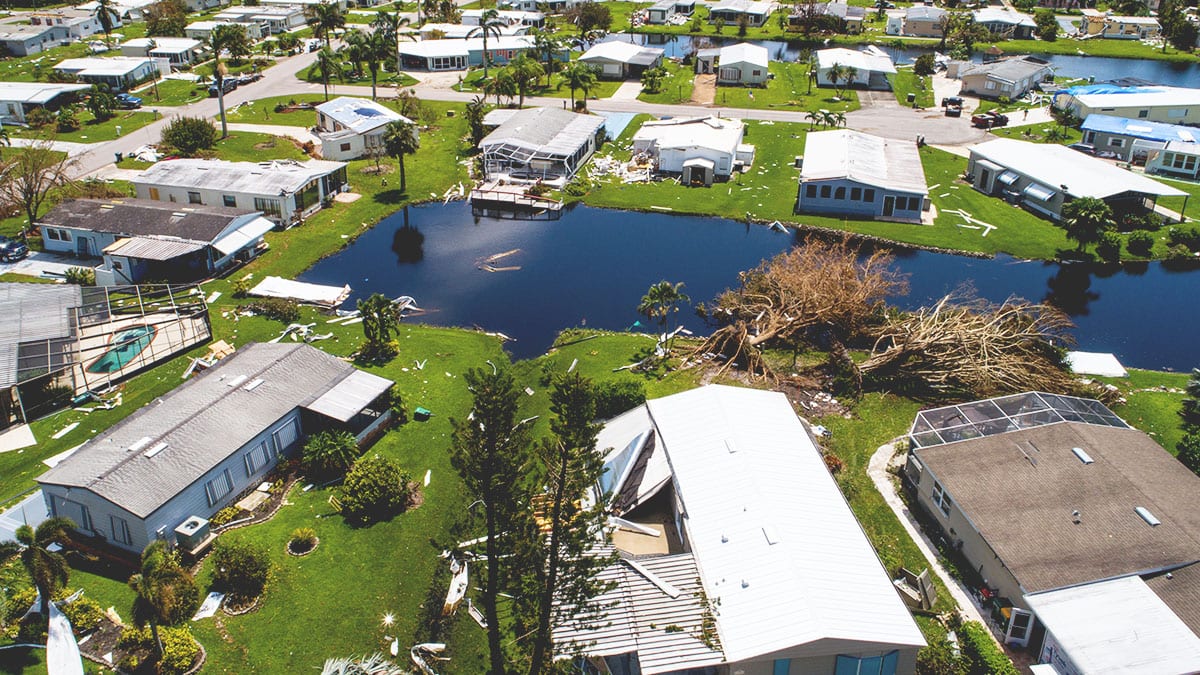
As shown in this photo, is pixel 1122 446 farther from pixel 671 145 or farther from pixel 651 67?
pixel 651 67

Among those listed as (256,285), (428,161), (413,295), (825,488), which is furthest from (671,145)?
(825,488)

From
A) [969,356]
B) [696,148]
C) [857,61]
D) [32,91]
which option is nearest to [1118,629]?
[969,356]

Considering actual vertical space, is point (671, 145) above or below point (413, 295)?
above

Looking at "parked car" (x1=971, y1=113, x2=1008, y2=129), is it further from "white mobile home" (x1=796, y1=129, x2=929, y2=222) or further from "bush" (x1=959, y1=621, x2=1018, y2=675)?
"bush" (x1=959, y1=621, x2=1018, y2=675)

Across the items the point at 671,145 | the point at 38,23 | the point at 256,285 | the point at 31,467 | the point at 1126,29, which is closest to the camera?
the point at 31,467

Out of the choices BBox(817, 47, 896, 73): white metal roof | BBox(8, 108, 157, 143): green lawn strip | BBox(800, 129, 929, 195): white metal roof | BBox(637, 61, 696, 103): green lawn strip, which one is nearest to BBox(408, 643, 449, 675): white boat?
BBox(800, 129, 929, 195): white metal roof

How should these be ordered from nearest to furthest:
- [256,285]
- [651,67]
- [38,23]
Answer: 1. [256,285]
2. [651,67]
3. [38,23]

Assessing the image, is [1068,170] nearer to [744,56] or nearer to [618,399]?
[744,56]

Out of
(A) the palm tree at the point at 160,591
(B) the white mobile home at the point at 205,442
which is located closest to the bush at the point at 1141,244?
(B) the white mobile home at the point at 205,442
